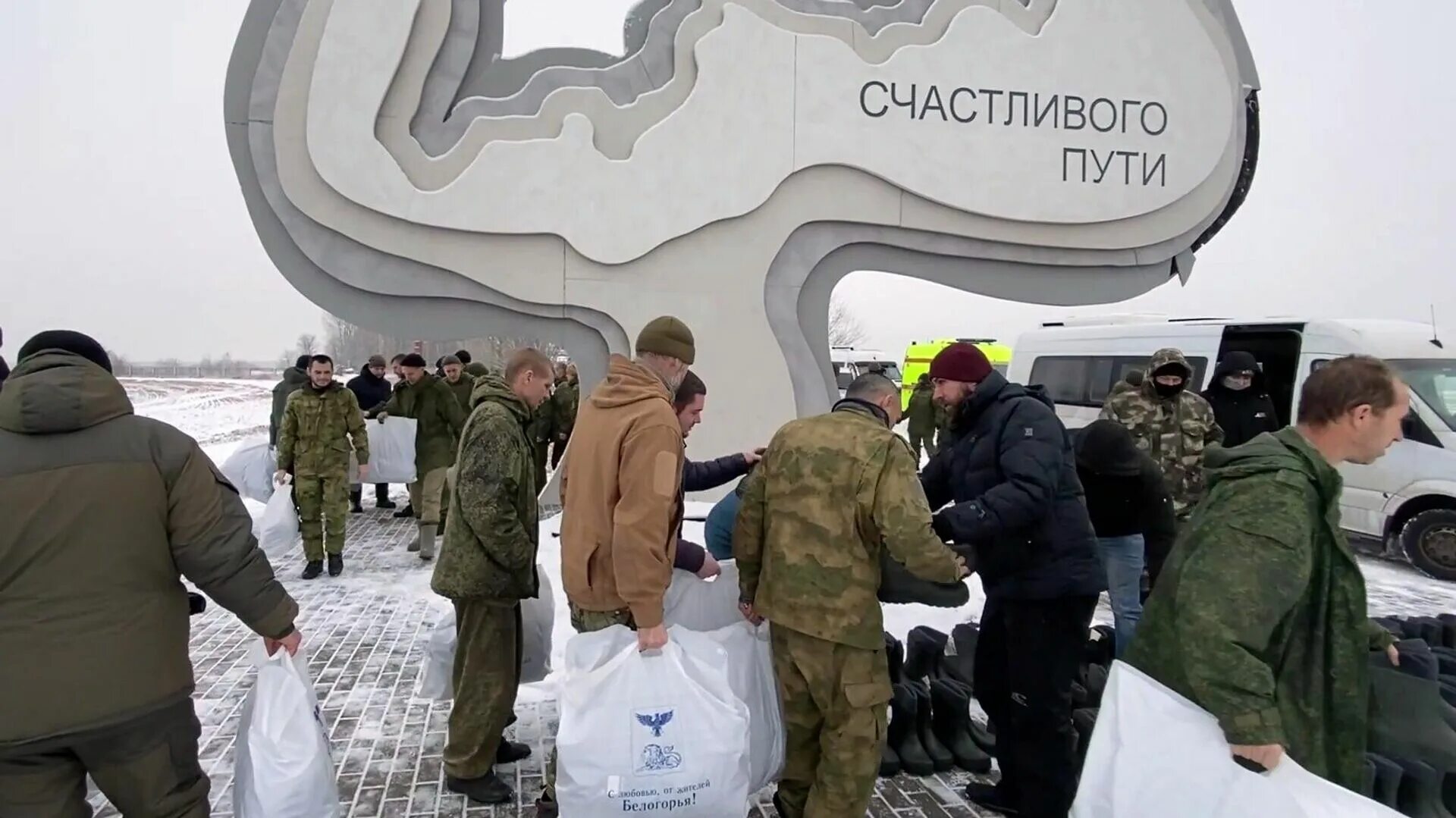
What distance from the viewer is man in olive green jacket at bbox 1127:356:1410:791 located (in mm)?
1952

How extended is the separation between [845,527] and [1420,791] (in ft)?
6.17

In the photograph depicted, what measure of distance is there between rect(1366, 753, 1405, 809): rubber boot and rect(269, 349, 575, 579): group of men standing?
14.1 feet

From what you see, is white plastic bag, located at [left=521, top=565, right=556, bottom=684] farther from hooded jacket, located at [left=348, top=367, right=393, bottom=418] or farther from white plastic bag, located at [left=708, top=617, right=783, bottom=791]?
hooded jacket, located at [left=348, top=367, right=393, bottom=418]

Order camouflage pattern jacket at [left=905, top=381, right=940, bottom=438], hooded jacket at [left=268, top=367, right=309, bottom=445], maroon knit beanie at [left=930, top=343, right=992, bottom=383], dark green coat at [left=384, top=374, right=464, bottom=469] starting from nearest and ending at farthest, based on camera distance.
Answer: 1. maroon knit beanie at [left=930, top=343, right=992, bottom=383]
2. dark green coat at [left=384, top=374, right=464, bottom=469]
3. hooded jacket at [left=268, top=367, right=309, bottom=445]
4. camouflage pattern jacket at [left=905, top=381, right=940, bottom=438]

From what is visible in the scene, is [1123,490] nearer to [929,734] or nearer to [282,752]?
[929,734]

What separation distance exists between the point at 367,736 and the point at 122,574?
2081mm

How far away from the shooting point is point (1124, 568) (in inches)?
171

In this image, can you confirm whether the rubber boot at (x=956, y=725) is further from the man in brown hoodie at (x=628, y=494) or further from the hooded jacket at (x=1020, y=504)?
the man in brown hoodie at (x=628, y=494)

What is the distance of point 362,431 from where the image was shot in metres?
6.86

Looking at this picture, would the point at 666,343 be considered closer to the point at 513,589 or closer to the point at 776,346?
the point at 513,589

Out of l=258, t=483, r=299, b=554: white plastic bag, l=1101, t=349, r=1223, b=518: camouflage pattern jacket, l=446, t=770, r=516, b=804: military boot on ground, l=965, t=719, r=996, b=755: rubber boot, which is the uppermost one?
l=1101, t=349, r=1223, b=518: camouflage pattern jacket

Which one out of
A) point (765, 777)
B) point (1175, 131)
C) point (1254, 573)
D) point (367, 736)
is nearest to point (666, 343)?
point (765, 777)

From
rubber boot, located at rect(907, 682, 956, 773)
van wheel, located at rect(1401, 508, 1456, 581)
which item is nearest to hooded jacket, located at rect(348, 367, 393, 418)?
rubber boot, located at rect(907, 682, 956, 773)

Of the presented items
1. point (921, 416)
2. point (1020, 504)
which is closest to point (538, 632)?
point (1020, 504)
